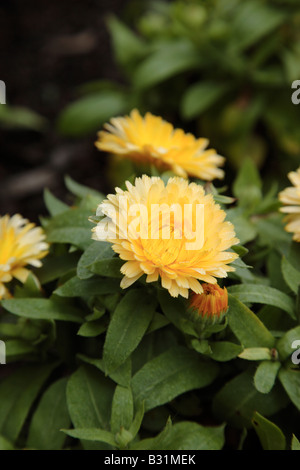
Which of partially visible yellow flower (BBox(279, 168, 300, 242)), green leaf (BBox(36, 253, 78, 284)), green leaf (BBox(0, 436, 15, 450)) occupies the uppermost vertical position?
partially visible yellow flower (BBox(279, 168, 300, 242))

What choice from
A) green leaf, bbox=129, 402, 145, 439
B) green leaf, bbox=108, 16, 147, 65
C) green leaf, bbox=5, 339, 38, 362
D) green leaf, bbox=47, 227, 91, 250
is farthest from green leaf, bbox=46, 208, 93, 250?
green leaf, bbox=108, 16, 147, 65

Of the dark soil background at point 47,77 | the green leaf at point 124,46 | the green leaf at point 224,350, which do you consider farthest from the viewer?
the dark soil background at point 47,77

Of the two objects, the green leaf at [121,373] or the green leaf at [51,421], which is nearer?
the green leaf at [121,373]

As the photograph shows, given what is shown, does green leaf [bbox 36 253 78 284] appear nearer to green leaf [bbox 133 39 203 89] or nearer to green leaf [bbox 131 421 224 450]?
green leaf [bbox 131 421 224 450]

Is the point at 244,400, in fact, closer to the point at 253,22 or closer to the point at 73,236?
the point at 73,236

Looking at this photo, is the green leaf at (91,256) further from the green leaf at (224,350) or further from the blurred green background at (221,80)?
the blurred green background at (221,80)

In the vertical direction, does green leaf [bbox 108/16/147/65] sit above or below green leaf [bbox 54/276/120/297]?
above

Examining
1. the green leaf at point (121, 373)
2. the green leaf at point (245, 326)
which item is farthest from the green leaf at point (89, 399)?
the green leaf at point (245, 326)
